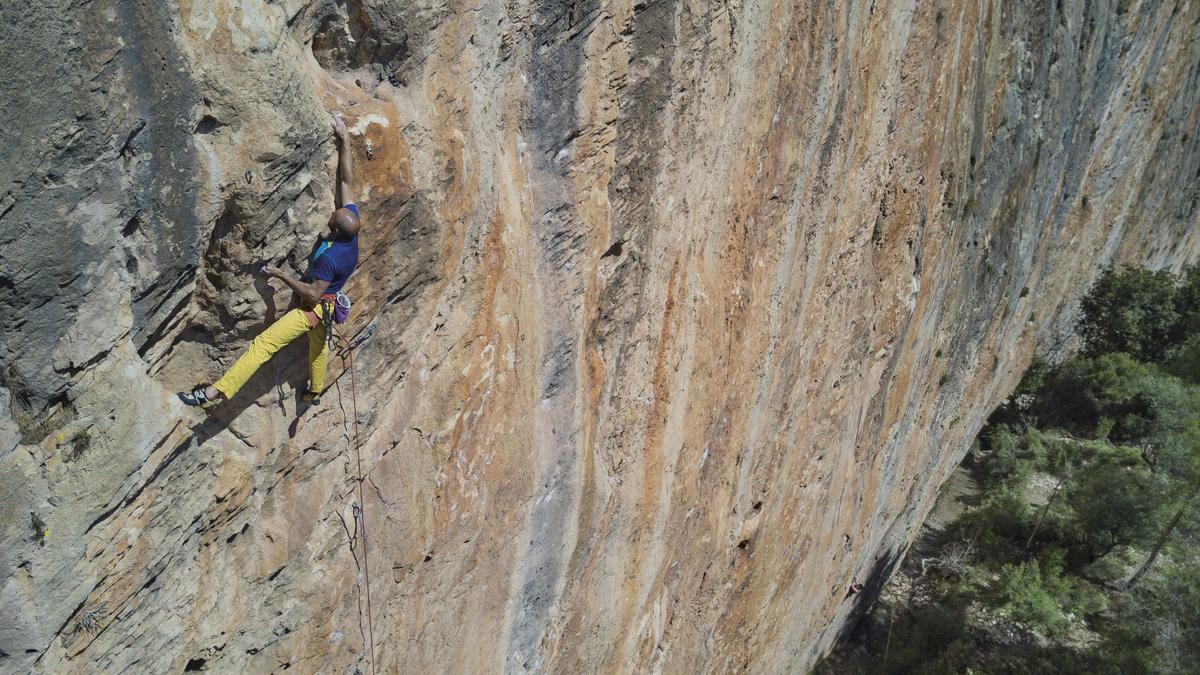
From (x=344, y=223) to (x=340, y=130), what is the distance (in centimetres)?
43

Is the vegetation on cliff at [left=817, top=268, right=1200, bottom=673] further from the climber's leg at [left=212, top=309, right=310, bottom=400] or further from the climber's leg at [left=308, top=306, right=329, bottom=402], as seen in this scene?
the climber's leg at [left=212, top=309, right=310, bottom=400]

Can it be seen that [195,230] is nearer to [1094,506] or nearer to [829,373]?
[829,373]

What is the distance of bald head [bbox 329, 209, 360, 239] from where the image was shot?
401 centimetres

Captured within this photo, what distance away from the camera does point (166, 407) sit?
12.3ft

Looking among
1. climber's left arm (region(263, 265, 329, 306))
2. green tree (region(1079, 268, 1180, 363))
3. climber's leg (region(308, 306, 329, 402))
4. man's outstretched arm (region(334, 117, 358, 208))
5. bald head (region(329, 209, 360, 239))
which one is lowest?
green tree (region(1079, 268, 1180, 363))

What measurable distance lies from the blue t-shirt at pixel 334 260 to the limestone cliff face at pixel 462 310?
87mm

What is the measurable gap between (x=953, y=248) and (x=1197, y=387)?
13.4 metres

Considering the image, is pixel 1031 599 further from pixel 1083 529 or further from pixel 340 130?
pixel 340 130

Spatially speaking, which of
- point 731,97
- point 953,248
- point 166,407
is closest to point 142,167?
point 166,407

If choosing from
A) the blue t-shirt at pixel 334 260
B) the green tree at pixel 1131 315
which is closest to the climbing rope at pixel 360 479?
the blue t-shirt at pixel 334 260

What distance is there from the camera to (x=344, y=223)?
158 inches

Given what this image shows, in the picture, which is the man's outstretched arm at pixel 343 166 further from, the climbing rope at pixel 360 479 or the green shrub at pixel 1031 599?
the green shrub at pixel 1031 599

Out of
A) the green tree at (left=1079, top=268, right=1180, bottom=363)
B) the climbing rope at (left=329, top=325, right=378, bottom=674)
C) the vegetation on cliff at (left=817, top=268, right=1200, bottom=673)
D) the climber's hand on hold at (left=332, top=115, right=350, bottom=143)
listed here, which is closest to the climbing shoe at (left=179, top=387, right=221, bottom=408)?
the climbing rope at (left=329, top=325, right=378, bottom=674)

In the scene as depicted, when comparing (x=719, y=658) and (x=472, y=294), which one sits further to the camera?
(x=719, y=658)
